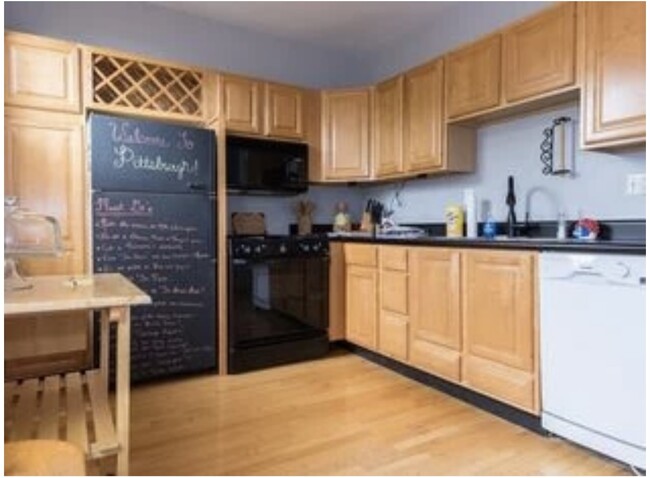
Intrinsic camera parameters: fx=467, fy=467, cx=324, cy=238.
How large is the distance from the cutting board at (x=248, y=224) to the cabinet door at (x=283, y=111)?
0.66m

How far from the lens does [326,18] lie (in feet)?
11.6

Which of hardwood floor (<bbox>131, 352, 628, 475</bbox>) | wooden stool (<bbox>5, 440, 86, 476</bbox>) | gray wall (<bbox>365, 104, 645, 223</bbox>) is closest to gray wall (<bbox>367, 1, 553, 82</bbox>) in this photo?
gray wall (<bbox>365, 104, 645, 223</bbox>)

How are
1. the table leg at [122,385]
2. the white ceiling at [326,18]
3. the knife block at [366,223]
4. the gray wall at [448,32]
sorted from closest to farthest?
the table leg at [122,385] < the gray wall at [448,32] < the white ceiling at [326,18] < the knife block at [366,223]

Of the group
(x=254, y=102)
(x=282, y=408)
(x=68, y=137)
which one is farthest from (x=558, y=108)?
(x=68, y=137)

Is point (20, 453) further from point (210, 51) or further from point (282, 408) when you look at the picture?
point (210, 51)

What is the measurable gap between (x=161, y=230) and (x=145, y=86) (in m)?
0.95

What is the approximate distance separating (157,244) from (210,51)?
1.70 m

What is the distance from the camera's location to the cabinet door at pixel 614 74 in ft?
6.63

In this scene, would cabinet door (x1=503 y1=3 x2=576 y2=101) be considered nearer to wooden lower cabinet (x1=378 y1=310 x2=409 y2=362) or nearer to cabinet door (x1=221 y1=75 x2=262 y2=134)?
wooden lower cabinet (x1=378 y1=310 x2=409 y2=362)

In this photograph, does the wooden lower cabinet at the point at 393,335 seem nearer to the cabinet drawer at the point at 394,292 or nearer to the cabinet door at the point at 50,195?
the cabinet drawer at the point at 394,292

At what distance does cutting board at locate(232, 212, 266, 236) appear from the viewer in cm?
360

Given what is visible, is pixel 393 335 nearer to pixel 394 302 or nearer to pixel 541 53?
pixel 394 302

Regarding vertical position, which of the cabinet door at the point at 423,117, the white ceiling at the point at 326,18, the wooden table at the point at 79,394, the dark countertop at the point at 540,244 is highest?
the white ceiling at the point at 326,18

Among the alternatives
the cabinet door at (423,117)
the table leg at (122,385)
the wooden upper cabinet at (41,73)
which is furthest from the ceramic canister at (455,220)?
the wooden upper cabinet at (41,73)
